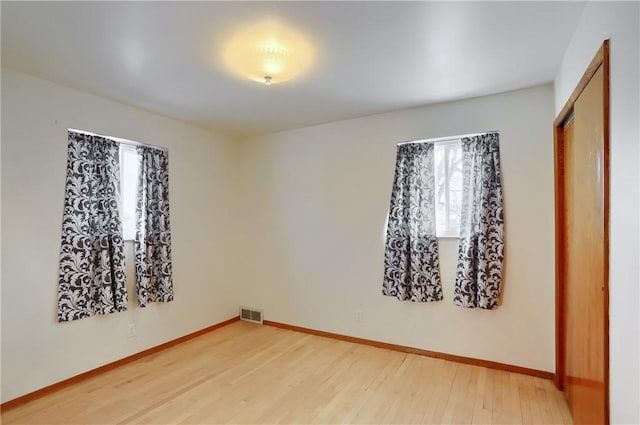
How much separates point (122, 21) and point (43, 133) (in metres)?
1.36

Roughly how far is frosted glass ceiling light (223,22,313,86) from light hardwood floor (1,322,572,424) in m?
2.36

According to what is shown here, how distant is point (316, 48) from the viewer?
6.73 ft

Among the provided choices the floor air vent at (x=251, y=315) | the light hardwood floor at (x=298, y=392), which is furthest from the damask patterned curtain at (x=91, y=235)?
the floor air vent at (x=251, y=315)

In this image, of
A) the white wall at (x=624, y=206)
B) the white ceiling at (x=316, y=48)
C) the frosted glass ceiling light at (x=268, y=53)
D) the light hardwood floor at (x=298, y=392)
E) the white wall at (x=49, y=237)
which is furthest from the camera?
the white wall at (x=49, y=237)

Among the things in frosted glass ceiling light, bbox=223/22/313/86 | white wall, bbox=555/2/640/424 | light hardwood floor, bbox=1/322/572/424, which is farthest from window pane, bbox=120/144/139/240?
white wall, bbox=555/2/640/424

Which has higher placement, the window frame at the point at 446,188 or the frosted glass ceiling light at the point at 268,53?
the frosted glass ceiling light at the point at 268,53

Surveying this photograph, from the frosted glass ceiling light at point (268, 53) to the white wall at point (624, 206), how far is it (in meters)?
1.48

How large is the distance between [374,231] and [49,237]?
9.31ft

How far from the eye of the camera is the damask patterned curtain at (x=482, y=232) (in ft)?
9.17

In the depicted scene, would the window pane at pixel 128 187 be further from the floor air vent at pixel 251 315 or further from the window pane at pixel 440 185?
the window pane at pixel 440 185

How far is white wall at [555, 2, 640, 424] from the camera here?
1.14m

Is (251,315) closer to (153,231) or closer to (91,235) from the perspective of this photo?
(153,231)

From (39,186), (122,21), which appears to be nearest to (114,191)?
(39,186)

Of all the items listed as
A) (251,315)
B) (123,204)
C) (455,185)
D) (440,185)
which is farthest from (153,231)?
(455,185)
